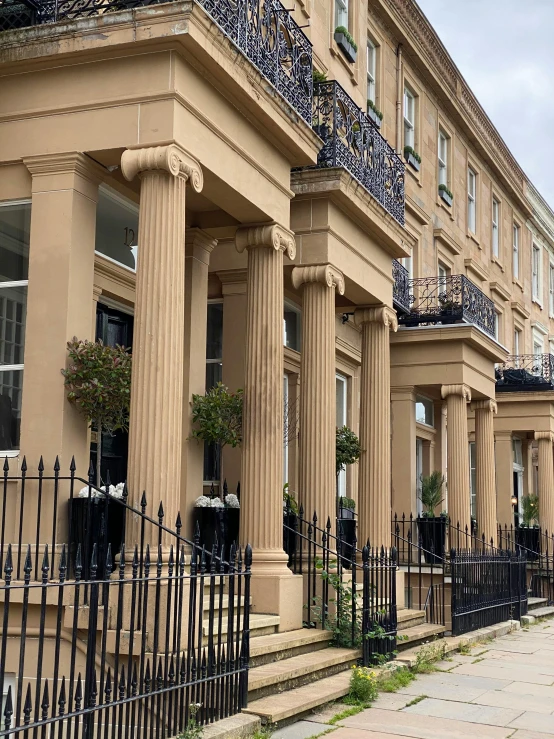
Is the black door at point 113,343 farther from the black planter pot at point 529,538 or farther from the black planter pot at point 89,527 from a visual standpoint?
the black planter pot at point 529,538

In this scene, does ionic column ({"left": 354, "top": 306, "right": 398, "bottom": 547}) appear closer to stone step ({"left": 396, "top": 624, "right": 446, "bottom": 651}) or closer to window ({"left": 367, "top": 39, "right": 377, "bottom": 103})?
stone step ({"left": 396, "top": 624, "right": 446, "bottom": 651})

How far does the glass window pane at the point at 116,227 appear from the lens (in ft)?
34.4

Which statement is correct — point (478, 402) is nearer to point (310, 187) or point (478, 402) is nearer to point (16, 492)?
point (310, 187)

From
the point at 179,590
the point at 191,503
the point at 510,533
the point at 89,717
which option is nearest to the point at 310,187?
the point at 191,503

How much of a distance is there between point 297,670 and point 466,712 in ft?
4.93

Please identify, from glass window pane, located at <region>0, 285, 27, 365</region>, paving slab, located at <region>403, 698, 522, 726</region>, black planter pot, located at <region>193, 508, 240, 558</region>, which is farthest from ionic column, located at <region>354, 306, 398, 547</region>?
glass window pane, located at <region>0, 285, 27, 365</region>

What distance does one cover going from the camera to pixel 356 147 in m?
12.9

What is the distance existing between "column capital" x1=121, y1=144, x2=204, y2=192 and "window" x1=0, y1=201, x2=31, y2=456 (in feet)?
3.62

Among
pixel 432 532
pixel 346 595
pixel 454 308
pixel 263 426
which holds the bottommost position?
pixel 346 595

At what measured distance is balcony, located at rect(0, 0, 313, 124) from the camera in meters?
8.64

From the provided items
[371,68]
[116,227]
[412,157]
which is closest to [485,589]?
[116,227]

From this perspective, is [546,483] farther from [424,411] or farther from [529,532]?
[424,411]

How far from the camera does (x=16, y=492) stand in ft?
26.4

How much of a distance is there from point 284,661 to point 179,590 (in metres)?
2.14
